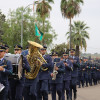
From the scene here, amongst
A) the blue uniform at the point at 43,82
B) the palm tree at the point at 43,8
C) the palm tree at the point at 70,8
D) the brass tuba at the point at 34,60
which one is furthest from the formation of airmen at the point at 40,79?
the palm tree at the point at 70,8

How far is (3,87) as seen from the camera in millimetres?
5871

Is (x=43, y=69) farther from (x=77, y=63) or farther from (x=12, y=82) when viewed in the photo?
(x=77, y=63)

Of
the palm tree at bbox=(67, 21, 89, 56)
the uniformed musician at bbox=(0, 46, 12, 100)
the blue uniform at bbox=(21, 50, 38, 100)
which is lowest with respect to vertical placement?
the blue uniform at bbox=(21, 50, 38, 100)

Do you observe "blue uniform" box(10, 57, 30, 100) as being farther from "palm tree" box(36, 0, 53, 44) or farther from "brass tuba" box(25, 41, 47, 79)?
"palm tree" box(36, 0, 53, 44)

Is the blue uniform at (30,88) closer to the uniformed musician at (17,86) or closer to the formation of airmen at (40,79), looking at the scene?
the formation of airmen at (40,79)

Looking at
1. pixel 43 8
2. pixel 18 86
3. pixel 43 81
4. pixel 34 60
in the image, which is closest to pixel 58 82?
pixel 43 81

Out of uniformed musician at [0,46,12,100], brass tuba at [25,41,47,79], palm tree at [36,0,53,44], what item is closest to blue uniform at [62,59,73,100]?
brass tuba at [25,41,47,79]

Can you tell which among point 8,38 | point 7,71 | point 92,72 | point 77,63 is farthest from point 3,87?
point 8,38

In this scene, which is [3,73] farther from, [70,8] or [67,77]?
[70,8]

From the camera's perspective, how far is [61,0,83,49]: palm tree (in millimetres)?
32438

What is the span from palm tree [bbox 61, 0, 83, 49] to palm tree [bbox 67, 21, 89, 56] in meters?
7.25

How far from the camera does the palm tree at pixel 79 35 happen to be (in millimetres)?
39406

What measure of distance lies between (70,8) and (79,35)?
8.34 m

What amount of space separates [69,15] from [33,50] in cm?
2571
